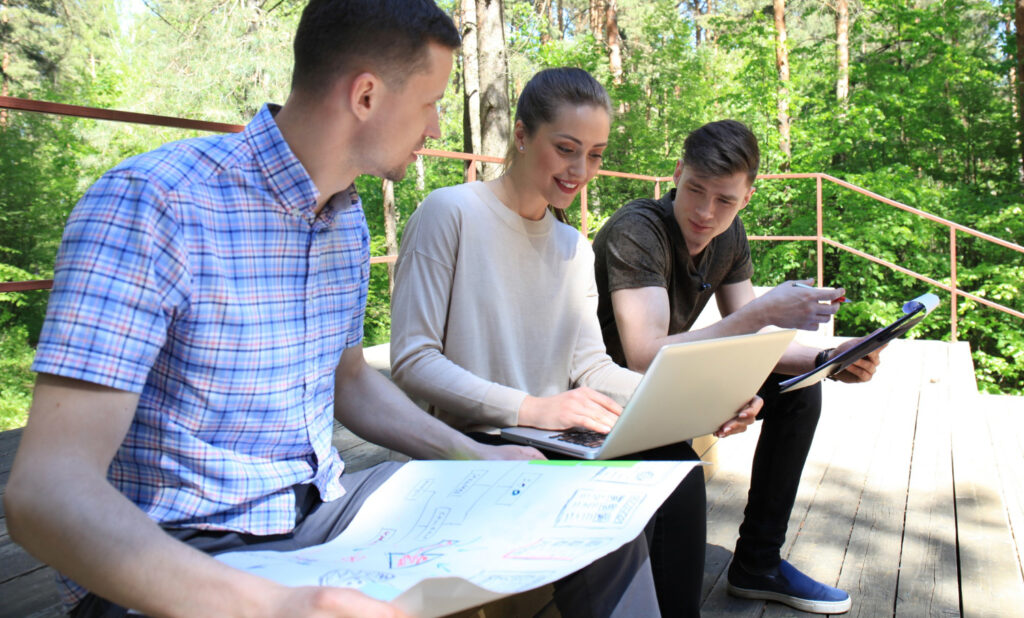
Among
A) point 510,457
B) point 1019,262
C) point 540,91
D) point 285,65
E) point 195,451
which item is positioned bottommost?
point 1019,262

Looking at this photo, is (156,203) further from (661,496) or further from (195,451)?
(661,496)

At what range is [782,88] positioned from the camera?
12359mm

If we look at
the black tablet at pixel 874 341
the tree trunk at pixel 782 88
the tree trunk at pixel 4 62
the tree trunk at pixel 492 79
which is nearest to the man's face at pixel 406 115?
the black tablet at pixel 874 341

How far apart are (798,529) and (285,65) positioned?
9542 millimetres

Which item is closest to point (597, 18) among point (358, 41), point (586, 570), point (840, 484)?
point (840, 484)

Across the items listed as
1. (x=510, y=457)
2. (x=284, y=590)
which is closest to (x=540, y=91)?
(x=510, y=457)

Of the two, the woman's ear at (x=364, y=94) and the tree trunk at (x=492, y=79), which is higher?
the tree trunk at (x=492, y=79)

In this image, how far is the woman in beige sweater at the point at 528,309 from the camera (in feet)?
4.74

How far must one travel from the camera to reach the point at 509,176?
5.79ft

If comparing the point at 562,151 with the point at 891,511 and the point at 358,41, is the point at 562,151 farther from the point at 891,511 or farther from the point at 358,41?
the point at 891,511

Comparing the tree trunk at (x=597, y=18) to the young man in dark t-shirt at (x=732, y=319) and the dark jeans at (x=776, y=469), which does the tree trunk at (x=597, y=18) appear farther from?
the dark jeans at (x=776, y=469)

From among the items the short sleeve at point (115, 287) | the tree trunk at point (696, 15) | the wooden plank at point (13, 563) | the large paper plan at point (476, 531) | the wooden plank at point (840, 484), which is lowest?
the wooden plank at point (840, 484)

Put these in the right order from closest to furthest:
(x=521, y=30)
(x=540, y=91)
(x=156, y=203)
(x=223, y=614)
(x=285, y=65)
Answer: (x=223, y=614), (x=156, y=203), (x=540, y=91), (x=285, y=65), (x=521, y=30)

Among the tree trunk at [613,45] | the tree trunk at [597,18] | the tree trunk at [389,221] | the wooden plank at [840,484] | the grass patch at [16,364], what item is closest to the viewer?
the wooden plank at [840,484]
